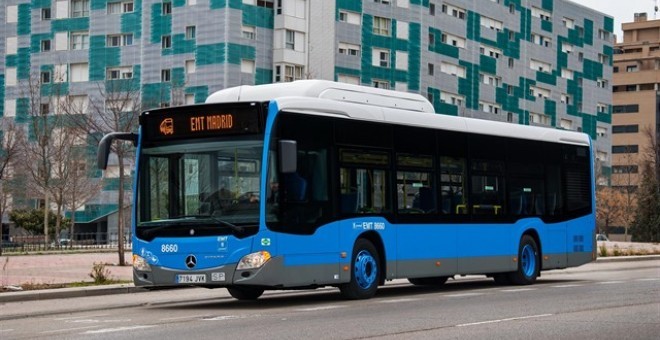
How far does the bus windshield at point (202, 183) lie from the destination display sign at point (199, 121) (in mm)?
181

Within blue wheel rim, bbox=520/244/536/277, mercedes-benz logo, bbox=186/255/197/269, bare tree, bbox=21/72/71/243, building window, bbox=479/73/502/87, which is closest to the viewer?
mercedes-benz logo, bbox=186/255/197/269

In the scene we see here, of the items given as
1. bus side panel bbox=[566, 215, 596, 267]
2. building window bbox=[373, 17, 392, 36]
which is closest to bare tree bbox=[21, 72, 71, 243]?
building window bbox=[373, 17, 392, 36]

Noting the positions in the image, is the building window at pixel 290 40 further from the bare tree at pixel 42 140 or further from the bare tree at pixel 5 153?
the bare tree at pixel 5 153

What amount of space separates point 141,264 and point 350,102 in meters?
4.60

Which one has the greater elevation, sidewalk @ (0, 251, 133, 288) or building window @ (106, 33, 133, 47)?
building window @ (106, 33, 133, 47)

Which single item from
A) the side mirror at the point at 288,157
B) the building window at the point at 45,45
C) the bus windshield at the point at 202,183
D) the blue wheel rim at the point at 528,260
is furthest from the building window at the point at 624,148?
the side mirror at the point at 288,157

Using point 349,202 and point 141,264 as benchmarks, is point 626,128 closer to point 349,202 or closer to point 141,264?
point 349,202

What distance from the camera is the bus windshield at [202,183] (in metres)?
18.0

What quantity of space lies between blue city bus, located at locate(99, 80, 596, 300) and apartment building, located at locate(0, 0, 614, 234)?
4637cm

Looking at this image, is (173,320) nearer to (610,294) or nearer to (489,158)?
(610,294)

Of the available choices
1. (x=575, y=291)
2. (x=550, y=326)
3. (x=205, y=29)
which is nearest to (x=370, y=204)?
(x=575, y=291)

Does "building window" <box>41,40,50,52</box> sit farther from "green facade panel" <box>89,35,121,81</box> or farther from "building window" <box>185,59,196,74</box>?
"building window" <box>185,59,196,74</box>

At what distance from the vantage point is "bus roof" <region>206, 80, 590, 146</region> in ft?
63.2

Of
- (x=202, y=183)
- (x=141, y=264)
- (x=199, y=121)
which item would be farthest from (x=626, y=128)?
(x=202, y=183)
